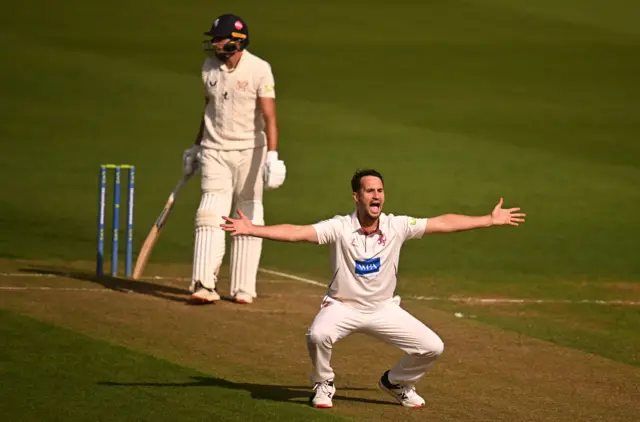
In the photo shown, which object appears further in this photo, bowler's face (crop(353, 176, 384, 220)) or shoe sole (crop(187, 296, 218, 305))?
shoe sole (crop(187, 296, 218, 305))

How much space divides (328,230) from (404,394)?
1.09 metres

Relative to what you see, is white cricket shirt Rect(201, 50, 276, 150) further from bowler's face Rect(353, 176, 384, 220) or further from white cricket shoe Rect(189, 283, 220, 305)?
bowler's face Rect(353, 176, 384, 220)

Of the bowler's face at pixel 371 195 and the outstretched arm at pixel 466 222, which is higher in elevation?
the bowler's face at pixel 371 195

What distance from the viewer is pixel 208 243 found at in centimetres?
1245

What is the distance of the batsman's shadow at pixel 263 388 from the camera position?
9508 mm

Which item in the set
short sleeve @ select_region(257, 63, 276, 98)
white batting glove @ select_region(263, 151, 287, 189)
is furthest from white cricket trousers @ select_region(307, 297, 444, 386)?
short sleeve @ select_region(257, 63, 276, 98)

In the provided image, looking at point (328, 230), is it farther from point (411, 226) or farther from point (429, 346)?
point (429, 346)

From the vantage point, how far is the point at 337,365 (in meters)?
10.6

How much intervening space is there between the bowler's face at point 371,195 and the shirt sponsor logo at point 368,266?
0.27 metres

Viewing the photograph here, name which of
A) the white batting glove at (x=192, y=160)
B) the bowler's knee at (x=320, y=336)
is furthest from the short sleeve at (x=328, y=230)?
the white batting glove at (x=192, y=160)

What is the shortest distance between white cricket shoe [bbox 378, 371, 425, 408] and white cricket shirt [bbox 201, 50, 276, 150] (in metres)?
3.69

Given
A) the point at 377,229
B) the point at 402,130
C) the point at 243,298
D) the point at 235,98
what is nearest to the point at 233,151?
the point at 235,98

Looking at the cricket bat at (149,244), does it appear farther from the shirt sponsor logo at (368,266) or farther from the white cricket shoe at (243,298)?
the shirt sponsor logo at (368,266)

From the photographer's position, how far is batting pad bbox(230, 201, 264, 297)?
12.7 metres
